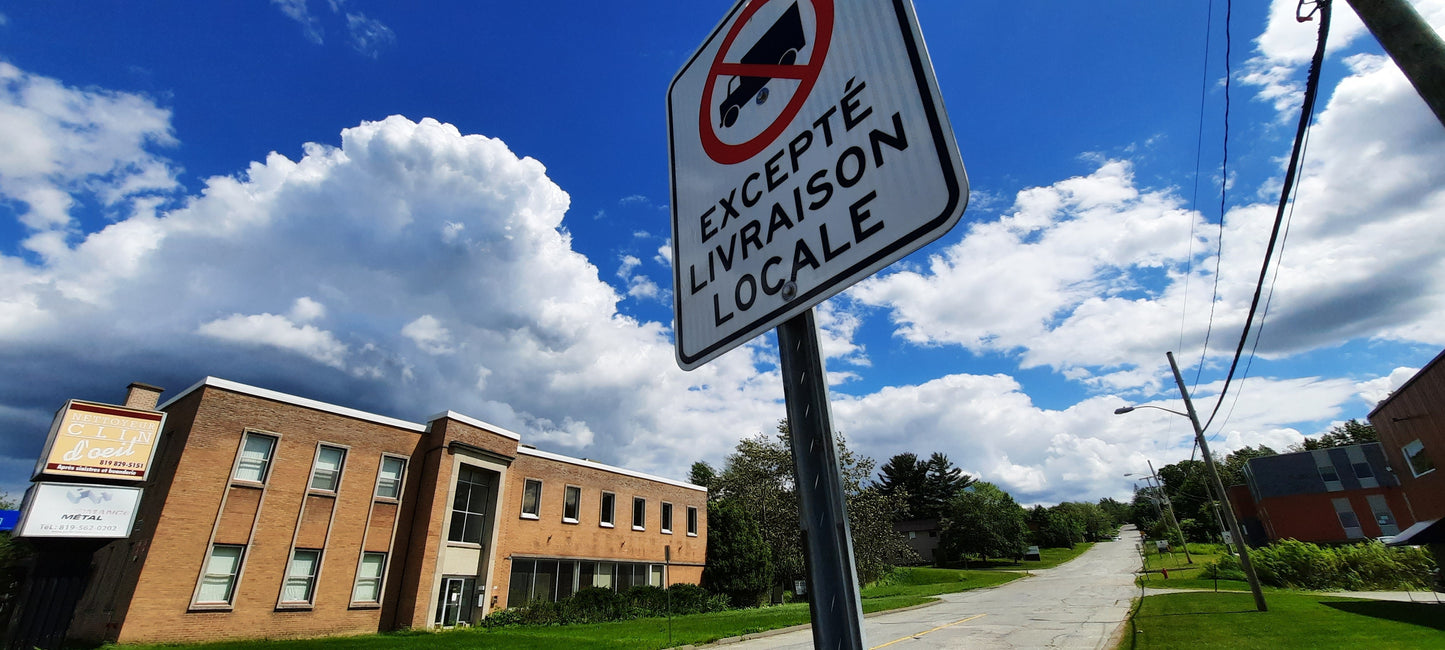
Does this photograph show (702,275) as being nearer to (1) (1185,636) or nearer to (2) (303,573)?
(1) (1185,636)

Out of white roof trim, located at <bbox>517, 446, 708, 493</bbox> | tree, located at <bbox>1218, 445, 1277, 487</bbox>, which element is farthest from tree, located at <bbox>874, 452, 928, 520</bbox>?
white roof trim, located at <bbox>517, 446, 708, 493</bbox>

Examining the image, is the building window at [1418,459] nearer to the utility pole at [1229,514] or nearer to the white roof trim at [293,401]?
the utility pole at [1229,514]

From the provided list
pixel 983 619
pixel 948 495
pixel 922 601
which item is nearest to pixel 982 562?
pixel 948 495

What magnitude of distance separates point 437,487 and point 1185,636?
2241 cm

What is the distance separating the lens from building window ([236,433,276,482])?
59.8 ft

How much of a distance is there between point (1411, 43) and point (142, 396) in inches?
1111

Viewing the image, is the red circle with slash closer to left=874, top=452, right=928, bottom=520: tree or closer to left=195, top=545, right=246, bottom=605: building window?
left=195, top=545, right=246, bottom=605: building window

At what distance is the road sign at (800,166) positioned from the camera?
3.67 ft

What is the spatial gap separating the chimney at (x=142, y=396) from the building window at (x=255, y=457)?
4.31 m

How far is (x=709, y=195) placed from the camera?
1652 mm

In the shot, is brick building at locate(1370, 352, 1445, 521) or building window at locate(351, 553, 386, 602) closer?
brick building at locate(1370, 352, 1445, 521)

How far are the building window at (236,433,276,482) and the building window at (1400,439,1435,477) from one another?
130 ft

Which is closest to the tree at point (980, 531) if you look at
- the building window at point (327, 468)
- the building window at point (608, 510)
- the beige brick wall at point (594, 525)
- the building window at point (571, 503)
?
the beige brick wall at point (594, 525)

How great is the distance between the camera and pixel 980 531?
67.1m
